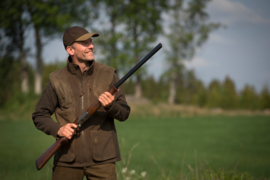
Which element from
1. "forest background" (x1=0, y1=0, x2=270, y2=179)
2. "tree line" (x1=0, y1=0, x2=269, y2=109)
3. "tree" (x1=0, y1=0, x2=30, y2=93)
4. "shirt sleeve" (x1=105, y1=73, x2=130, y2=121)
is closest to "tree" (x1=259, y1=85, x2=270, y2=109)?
"forest background" (x1=0, y1=0, x2=270, y2=179)

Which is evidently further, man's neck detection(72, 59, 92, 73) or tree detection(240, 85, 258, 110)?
tree detection(240, 85, 258, 110)

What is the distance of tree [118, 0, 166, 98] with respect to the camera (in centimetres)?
2923

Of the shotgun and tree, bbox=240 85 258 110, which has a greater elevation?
the shotgun

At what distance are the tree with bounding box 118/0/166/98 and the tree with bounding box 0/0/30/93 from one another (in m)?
9.16

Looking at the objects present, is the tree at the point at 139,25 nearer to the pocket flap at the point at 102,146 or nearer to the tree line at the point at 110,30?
the tree line at the point at 110,30

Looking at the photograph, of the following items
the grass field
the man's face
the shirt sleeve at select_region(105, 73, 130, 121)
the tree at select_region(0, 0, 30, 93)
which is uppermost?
the tree at select_region(0, 0, 30, 93)

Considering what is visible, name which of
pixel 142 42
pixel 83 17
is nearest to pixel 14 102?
pixel 83 17

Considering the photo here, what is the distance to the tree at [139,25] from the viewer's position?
29234 millimetres

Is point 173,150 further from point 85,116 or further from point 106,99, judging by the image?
point 106,99

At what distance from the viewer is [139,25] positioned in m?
30.2

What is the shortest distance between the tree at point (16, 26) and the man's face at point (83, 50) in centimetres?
2395

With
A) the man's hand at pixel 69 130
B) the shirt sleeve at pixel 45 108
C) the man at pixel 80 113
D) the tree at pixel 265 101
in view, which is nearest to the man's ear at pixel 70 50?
the man at pixel 80 113

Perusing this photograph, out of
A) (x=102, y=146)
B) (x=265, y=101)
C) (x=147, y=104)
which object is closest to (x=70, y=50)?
(x=102, y=146)

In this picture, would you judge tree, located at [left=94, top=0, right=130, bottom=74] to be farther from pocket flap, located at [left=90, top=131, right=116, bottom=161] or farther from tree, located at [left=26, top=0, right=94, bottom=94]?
pocket flap, located at [left=90, top=131, right=116, bottom=161]
